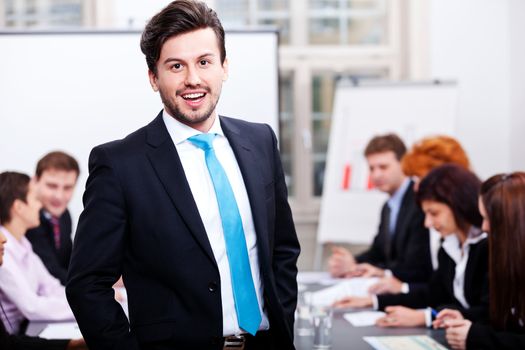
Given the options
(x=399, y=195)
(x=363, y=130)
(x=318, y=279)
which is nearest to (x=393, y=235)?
(x=399, y=195)

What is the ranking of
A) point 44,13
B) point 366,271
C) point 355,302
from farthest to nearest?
point 44,13, point 366,271, point 355,302

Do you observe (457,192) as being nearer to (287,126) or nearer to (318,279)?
(318,279)

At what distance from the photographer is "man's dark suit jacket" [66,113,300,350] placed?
58.6 inches

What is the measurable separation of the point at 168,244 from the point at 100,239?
138 mm

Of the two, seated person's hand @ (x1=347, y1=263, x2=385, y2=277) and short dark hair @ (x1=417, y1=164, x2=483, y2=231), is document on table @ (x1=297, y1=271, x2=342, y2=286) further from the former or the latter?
short dark hair @ (x1=417, y1=164, x2=483, y2=231)

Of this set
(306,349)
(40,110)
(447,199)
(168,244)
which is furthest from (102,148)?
(40,110)

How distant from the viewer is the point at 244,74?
373cm

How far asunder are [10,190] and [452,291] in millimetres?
1689

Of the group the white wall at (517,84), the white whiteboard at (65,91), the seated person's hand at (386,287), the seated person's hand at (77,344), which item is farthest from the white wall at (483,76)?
the seated person's hand at (77,344)

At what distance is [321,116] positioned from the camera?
5383 millimetres

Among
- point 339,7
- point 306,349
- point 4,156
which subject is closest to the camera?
point 306,349

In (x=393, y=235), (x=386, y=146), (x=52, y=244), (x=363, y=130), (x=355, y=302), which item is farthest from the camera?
(x=363, y=130)

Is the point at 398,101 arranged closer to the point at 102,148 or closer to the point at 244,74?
the point at 244,74

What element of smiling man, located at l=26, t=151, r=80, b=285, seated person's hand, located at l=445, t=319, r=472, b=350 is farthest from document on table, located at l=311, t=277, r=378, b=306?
smiling man, located at l=26, t=151, r=80, b=285
